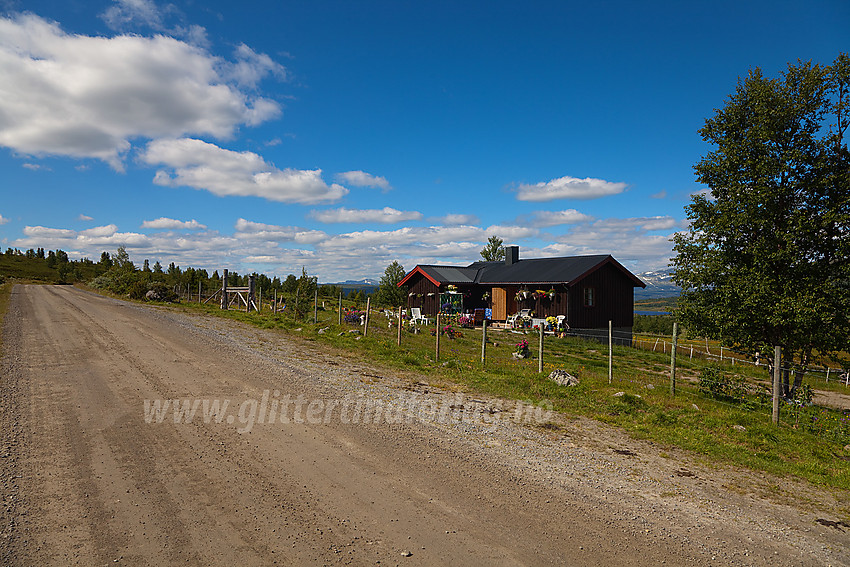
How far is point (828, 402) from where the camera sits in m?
13.8

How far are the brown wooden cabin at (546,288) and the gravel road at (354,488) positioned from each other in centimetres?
1968

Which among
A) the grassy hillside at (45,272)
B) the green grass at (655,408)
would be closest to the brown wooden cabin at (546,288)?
the green grass at (655,408)

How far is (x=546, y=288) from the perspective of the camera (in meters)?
28.5

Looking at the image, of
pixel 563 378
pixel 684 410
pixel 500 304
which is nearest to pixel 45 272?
pixel 500 304

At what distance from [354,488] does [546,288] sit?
2501 cm

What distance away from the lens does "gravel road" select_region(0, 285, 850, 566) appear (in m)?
3.97

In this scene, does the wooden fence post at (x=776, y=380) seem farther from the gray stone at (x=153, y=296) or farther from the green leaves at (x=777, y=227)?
the gray stone at (x=153, y=296)

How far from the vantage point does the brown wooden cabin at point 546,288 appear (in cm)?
2756

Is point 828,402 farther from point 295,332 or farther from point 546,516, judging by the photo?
point 295,332

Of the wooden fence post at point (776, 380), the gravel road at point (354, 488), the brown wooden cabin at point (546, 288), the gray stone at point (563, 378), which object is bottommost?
the gravel road at point (354, 488)

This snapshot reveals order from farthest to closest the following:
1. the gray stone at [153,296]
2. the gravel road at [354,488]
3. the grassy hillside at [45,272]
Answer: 1. the grassy hillside at [45,272]
2. the gray stone at [153,296]
3. the gravel road at [354,488]

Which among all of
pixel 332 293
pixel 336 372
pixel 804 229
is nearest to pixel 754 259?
pixel 804 229

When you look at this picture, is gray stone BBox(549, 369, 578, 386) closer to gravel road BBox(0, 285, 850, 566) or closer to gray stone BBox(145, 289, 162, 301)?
gravel road BBox(0, 285, 850, 566)

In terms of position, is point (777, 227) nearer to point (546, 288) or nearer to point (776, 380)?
point (776, 380)
